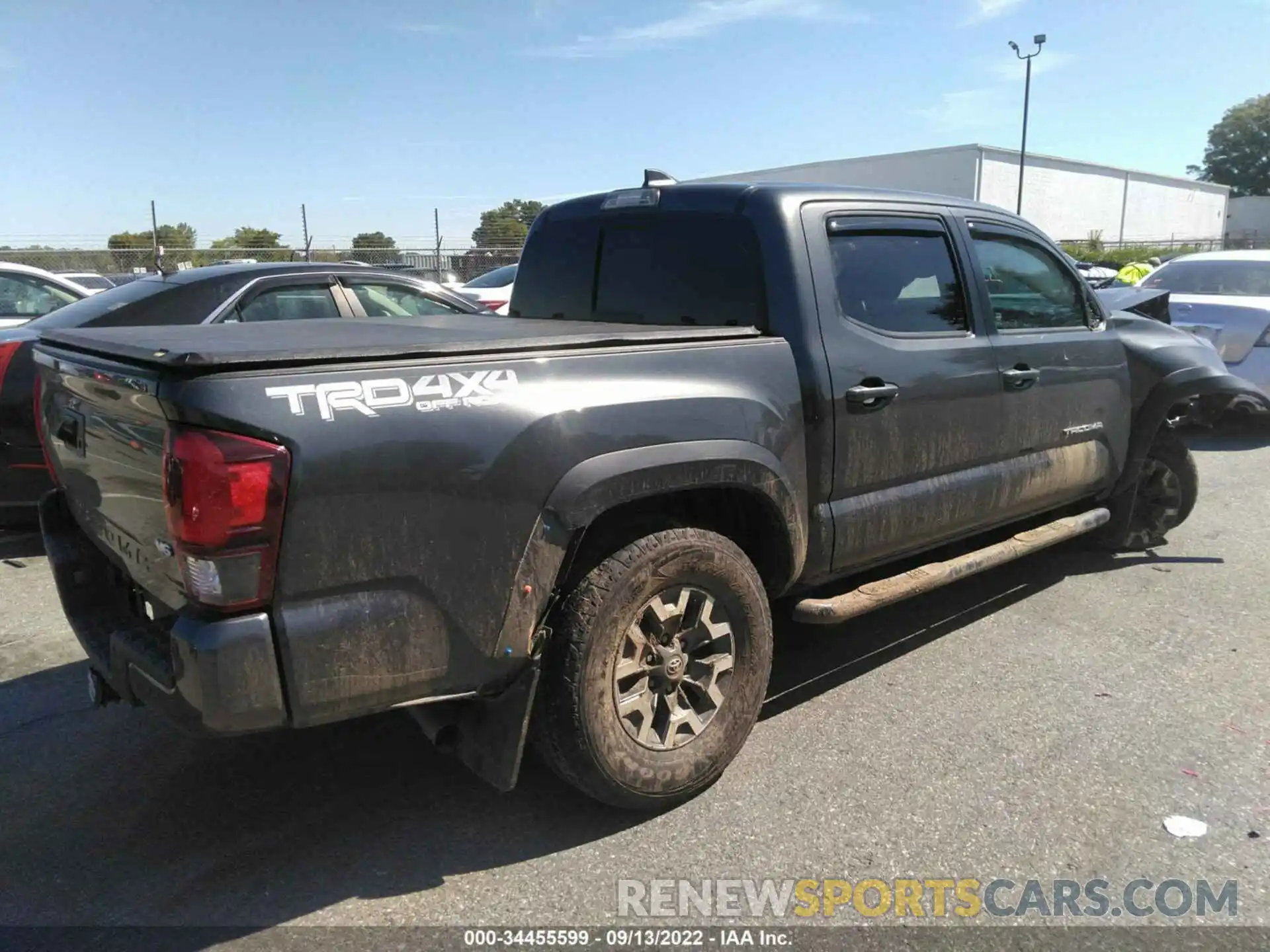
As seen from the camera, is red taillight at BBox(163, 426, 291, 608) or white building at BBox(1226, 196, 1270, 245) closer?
red taillight at BBox(163, 426, 291, 608)

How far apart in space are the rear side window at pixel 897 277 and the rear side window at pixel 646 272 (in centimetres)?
36

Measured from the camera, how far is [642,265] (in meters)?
3.95

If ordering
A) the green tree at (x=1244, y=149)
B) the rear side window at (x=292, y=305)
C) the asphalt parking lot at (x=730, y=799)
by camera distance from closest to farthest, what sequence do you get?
the asphalt parking lot at (x=730, y=799), the rear side window at (x=292, y=305), the green tree at (x=1244, y=149)

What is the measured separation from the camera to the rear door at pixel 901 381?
3473mm

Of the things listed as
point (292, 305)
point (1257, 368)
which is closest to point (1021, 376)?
point (292, 305)

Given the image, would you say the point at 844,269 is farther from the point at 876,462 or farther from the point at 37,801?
the point at 37,801

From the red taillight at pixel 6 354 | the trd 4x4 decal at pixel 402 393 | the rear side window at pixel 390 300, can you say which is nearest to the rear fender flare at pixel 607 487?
the trd 4x4 decal at pixel 402 393

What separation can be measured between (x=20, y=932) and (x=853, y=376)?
3010mm

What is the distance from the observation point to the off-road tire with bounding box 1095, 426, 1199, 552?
5.49 metres

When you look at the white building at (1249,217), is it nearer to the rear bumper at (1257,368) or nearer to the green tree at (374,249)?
the green tree at (374,249)

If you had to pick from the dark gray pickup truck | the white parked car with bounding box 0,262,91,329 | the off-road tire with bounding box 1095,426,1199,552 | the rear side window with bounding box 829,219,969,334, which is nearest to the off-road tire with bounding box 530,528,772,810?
the dark gray pickup truck

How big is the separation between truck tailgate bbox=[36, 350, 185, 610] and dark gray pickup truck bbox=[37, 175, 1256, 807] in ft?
0.05

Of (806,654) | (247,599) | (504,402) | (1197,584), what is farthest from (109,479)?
(1197,584)

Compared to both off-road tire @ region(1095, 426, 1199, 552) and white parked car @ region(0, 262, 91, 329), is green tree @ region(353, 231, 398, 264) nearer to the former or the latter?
white parked car @ region(0, 262, 91, 329)
